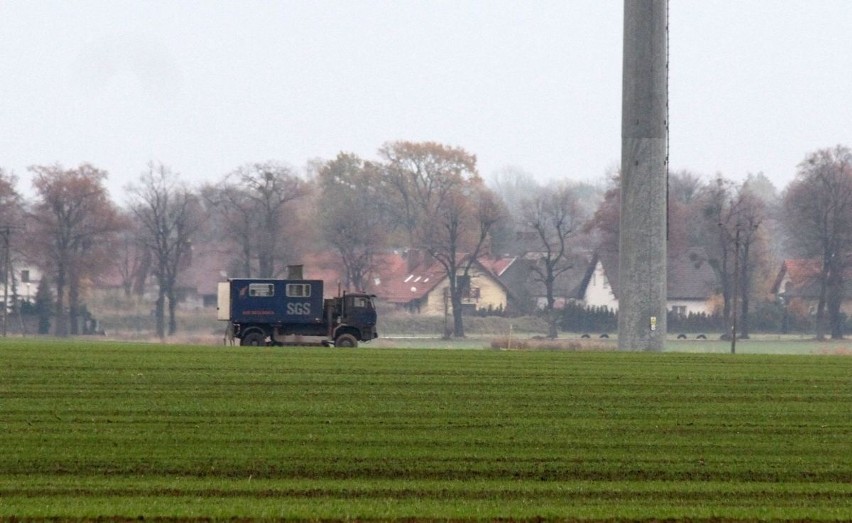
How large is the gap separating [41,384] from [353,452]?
10440 mm

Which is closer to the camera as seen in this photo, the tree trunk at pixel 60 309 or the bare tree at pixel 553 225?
the tree trunk at pixel 60 309

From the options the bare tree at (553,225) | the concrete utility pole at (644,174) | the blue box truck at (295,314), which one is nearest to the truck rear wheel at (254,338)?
the blue box truck at (295,314)

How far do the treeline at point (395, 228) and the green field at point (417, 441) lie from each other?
6712cm

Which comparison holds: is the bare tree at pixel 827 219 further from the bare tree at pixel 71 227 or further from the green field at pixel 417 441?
the green field at pixel 417 441

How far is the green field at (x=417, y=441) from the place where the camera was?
1944 cm

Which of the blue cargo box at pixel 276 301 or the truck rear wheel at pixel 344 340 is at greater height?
the blue cargo box at pixel 276 301

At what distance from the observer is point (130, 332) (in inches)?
4102

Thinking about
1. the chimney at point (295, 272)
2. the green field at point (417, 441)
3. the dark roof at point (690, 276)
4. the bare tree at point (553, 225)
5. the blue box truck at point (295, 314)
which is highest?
the bare tree at point (553, 225)

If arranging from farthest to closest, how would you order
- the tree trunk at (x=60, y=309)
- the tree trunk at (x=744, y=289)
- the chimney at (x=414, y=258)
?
the chimney at (x=414, y=258) → the tree trunk at (x=744, y=289) → the tree trunk at (x=60, y=309)

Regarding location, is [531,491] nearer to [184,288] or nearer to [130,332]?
[130,332]

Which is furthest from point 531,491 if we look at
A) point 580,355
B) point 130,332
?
point 130,332

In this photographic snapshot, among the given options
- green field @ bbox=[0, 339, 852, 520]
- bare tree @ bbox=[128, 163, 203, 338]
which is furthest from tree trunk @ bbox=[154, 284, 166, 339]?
green field @ bbox=[0, 339, 852, 520]

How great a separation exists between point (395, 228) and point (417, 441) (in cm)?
10526

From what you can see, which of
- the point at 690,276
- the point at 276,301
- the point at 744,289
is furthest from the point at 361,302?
the point at 690,276
